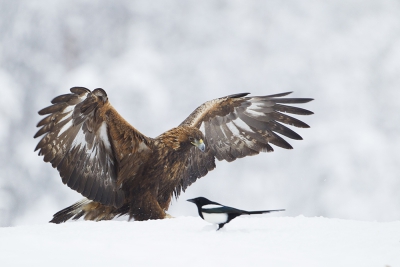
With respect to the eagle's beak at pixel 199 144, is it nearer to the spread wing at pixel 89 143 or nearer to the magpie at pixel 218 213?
the spread wing at pixel 89 143

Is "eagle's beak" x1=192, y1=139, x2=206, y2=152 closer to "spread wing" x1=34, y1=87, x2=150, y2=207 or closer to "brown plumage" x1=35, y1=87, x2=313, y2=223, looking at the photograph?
"brown plumage" x1=35, y1=87, x2=313, y2=223

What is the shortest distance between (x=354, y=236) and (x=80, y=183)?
3.26m

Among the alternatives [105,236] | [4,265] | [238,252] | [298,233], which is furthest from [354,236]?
[4,265]

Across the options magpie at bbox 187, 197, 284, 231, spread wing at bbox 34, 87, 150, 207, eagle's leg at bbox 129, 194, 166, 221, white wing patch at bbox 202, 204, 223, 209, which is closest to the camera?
magpie at bbox 187, 197, 284, 231

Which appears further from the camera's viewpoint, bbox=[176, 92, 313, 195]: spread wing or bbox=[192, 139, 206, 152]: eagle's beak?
bbox=[176, 92, 313, 195]: spread wing

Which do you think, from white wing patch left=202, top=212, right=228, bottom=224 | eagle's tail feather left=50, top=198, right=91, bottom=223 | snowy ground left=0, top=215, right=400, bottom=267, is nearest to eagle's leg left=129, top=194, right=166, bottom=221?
eagle's tail feather left=50, top=198, right=91, bottom=223

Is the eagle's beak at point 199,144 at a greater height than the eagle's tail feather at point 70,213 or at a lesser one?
greater

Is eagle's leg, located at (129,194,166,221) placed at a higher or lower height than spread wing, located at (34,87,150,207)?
lower

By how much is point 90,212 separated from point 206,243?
3.26 meters

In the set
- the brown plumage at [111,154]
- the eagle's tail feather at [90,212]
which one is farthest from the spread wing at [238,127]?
the eagle's tail feather at [90,212]

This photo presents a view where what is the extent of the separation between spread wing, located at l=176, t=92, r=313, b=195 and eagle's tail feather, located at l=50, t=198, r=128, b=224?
1013mm

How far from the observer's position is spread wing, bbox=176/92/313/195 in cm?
685

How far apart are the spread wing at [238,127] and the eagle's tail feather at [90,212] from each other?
101cm

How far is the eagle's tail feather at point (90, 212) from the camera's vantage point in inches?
243
